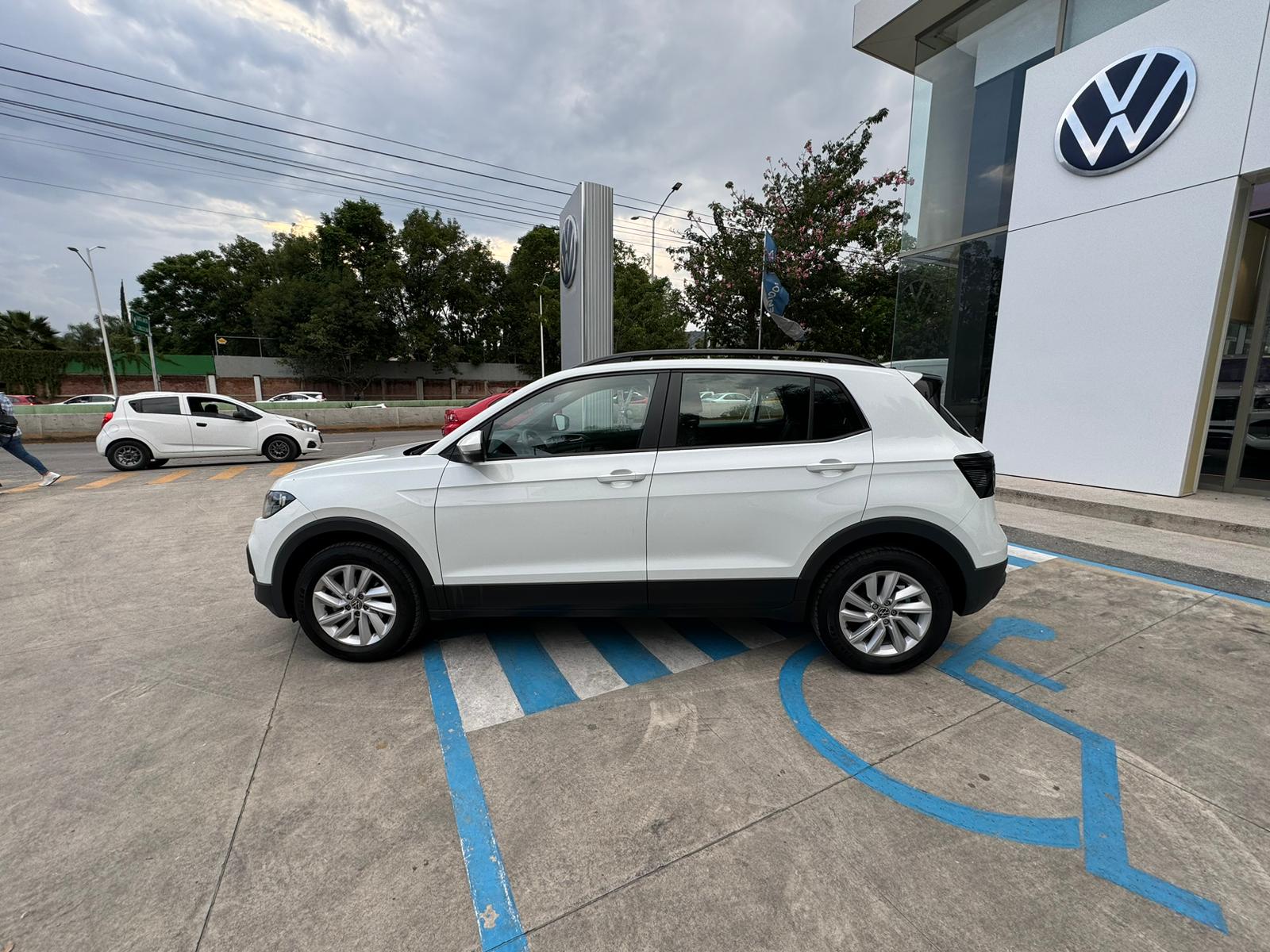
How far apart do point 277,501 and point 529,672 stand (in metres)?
1.77

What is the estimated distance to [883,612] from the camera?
314 cm

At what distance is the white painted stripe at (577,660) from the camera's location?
3.07 m

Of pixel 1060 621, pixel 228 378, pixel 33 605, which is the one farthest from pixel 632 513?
pixel 228 378

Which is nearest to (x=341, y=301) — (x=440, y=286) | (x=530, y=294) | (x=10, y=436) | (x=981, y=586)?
(x=440, y=286)

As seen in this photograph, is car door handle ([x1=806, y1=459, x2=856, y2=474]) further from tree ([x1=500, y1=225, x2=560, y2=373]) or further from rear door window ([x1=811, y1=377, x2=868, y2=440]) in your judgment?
tree ([x1=500, y1=225, x2=560, y2=373])

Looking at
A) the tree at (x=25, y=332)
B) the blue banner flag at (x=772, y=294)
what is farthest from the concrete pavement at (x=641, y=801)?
the tree at (x=25, y=332)

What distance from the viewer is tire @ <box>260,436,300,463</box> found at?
40.3 ft

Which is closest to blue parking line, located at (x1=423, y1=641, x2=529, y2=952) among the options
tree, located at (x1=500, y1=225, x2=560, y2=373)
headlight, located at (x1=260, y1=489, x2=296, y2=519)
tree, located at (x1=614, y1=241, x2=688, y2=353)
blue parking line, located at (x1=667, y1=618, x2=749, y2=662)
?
headlight, located at (x1=260, y1=489, x2=296, y2=519)

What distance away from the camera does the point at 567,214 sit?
12.0m

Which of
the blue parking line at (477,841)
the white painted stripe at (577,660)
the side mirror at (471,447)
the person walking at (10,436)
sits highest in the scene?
the side mirror at (471,447)

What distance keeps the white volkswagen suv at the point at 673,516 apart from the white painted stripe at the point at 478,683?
35 cm

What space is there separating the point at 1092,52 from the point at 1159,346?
13.3 feet

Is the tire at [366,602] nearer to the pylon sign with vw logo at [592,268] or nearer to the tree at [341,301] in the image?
the pylon sign with vw logo at [592,268]

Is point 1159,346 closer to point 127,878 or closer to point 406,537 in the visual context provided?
point 406,537
